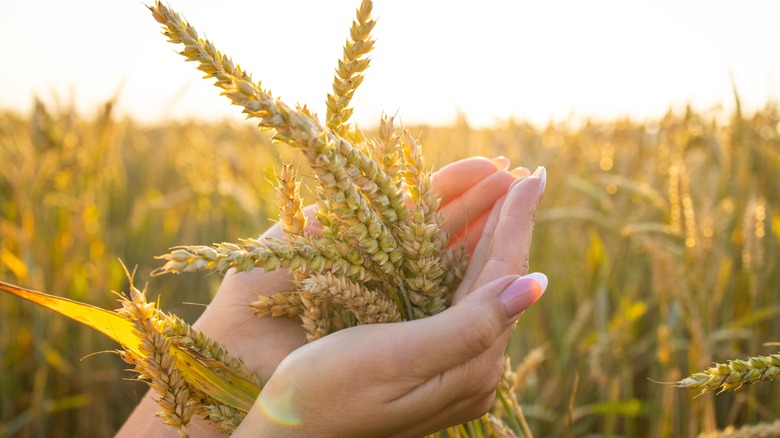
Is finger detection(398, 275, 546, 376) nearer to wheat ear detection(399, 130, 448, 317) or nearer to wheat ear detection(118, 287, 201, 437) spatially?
wheat ear detection(399, 130, 448, 317)

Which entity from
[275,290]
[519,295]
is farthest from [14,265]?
[519,295]

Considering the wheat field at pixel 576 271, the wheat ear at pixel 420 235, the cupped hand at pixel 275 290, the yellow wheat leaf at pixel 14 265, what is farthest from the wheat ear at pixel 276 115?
the yellow wheat leaf at pixel 14 265

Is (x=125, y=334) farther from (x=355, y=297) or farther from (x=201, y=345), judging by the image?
(x=355, y=297)

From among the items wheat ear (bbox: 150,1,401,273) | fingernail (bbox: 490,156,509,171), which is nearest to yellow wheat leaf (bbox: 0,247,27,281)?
fingernail (bbox: 490,156,509,171)

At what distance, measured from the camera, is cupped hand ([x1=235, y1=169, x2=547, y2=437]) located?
82 cm

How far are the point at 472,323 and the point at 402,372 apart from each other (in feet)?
0.37

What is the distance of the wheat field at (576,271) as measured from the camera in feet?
6.03

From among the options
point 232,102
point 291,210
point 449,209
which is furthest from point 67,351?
point 232,102

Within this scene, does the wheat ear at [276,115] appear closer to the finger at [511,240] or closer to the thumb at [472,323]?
the thumb at [472,323]

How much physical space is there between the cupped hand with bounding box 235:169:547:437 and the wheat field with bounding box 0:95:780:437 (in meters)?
0.86

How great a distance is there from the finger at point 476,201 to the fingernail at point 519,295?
45cm

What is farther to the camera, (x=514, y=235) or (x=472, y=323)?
(x=514, y=235)

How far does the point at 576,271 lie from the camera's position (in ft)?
9.05

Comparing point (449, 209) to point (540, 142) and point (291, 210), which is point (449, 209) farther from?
point (540, 142)
